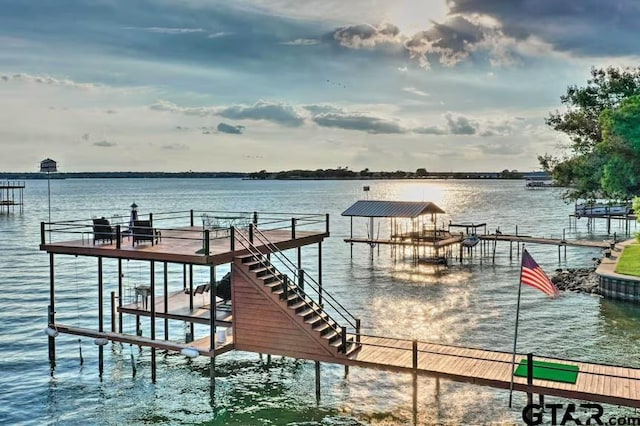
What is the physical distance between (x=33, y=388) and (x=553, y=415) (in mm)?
17001

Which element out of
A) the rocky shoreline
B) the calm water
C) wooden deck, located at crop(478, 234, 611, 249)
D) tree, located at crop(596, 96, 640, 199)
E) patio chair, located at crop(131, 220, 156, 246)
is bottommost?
the calm water

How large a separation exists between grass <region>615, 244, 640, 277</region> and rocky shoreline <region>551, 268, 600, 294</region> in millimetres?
1742

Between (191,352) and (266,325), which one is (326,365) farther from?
(191,352)

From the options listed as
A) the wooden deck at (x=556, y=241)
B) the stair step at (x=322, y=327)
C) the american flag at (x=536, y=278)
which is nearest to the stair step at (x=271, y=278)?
the stair step at (x=322, y=327)

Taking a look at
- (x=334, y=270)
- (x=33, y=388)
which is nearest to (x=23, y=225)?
(x=334, y=270)

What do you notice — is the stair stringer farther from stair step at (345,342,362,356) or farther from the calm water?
the calm water

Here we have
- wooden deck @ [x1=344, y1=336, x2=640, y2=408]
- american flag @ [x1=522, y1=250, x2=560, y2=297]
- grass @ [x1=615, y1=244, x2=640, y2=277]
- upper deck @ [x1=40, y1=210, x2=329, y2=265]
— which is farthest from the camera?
grass @ [x1=615, y1=244, x2=640, y2=277]

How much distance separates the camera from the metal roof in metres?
49.3

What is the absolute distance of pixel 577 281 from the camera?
39000 mm

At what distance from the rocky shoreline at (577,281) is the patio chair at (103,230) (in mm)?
28268

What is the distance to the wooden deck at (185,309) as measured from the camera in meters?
20.8

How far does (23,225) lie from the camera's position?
84.6m

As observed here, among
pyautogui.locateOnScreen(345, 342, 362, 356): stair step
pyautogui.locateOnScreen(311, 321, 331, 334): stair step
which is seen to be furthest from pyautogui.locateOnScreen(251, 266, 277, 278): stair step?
pyautogui.locateOnScreen(345, 342, 362, 356): stair step

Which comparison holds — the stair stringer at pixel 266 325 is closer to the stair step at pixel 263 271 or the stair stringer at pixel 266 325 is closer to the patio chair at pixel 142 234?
the stair step at pixel 263 271
